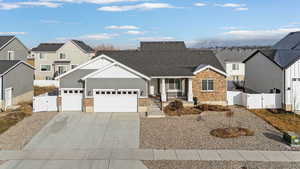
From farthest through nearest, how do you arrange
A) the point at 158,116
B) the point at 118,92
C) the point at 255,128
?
the point at 118,92
the point at 158,116
the point at 255,128

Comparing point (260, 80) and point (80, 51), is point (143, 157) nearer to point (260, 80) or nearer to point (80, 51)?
point (260, 80)

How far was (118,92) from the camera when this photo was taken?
83.4 ft

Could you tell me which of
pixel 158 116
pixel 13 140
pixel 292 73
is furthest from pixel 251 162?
pixel 292 73

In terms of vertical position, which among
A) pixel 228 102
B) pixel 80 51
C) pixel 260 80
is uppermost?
pixel 80 51

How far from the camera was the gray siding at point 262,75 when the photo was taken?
2747 centimetres

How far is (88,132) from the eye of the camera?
19156 millimetres

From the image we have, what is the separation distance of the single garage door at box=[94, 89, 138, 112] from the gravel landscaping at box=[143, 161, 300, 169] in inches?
462

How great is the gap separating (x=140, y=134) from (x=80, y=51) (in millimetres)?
33190

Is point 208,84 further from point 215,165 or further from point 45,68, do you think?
point 45,68

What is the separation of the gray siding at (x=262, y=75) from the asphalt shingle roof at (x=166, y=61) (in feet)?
15.9

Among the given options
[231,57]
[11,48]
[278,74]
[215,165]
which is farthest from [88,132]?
[231,57]

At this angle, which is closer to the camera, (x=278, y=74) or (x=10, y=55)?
(x=278, y=74)

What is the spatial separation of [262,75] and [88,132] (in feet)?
66.3

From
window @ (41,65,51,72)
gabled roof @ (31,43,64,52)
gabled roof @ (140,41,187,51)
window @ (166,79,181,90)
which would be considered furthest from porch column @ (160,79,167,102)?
window @ (41,65,51,72)
